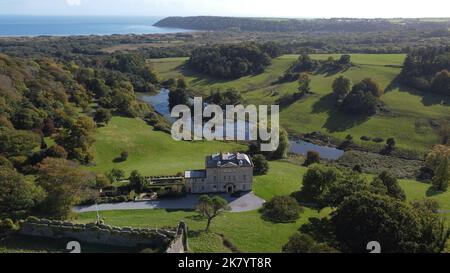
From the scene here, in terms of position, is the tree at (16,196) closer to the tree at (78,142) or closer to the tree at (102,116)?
the tree at (78,142)

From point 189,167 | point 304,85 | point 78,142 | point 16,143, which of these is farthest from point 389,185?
point 304,85

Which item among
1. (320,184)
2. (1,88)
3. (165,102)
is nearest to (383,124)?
(320,184)

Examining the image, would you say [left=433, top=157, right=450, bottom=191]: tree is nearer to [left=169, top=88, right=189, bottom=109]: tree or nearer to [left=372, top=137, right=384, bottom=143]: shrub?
[left=372, top=137, right=384, bottom=143]: shrub

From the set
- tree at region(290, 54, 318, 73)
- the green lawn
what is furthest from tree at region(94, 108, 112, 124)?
tree at region(290, 54, 318, 73)

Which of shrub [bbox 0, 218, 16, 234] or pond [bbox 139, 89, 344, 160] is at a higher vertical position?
shrub [bbox 0, 218, 16, 234]

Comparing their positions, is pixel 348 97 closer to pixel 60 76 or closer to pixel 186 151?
pixel 186 151

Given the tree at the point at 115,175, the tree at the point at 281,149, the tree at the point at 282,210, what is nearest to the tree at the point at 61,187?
the tree at the point at 115,175
